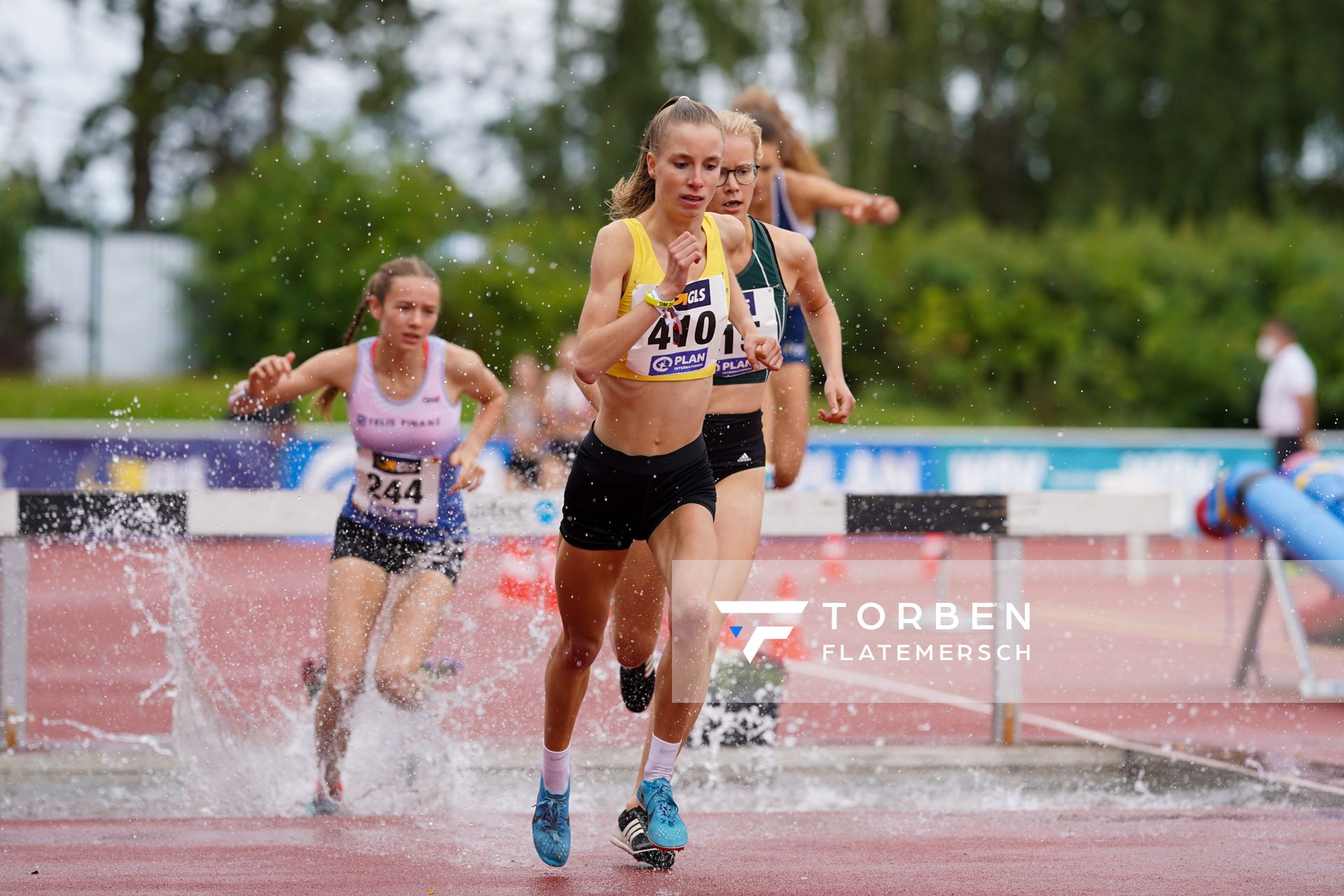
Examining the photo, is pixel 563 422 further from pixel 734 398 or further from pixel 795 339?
pixel 734 398

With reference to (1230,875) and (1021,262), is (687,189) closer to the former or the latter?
(1230,875)

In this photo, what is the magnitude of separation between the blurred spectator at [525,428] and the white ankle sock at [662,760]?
4.17 meters

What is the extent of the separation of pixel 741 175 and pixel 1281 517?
468 cm

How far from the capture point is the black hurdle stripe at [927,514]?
6.38 m

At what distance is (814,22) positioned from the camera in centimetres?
2845

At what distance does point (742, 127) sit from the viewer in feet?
16.7

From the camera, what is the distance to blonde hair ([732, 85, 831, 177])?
21.2 ft

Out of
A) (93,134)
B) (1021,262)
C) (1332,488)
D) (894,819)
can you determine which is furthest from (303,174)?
(894,819)

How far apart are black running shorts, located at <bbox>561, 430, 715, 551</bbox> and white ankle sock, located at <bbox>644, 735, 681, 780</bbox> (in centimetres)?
61

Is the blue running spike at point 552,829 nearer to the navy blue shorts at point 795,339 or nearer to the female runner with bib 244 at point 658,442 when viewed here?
the female runner with bib 244 at point 658,442

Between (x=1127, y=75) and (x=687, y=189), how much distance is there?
3236 centimetres

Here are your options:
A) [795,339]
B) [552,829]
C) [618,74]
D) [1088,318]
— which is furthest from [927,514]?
[618,74]

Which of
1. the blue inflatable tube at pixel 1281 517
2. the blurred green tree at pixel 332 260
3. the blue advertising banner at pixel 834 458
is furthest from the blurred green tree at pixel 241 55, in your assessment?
the blue inflatable tube at pixel 1281 517

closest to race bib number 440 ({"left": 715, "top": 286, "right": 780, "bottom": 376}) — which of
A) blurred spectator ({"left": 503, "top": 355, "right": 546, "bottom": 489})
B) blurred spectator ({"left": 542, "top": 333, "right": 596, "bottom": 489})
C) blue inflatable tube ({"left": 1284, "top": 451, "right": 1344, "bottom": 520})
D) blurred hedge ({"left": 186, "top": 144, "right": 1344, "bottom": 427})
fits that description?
blurred spectator ({"left": 542, "top": 333, "right": 596, "bottom": 489})
